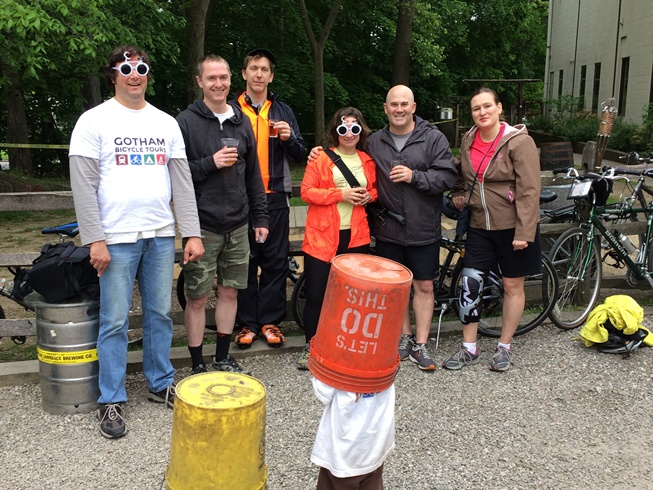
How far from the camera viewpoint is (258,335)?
195 inches

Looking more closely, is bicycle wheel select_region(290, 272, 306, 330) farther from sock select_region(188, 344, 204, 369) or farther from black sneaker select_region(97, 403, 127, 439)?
black sneaker select_region(97, 403, 127, 439)

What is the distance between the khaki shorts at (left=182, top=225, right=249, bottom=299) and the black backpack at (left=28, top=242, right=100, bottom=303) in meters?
0.57

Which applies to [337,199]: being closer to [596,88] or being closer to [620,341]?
[620,341]

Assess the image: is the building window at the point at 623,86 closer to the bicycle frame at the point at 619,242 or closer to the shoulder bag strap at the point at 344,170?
the bicycle frame at the point at 619,242

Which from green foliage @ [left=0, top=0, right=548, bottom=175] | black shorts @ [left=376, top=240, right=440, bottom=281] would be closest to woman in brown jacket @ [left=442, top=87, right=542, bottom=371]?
black shorts @ [left=376, top=240, right=440, bottom=281]

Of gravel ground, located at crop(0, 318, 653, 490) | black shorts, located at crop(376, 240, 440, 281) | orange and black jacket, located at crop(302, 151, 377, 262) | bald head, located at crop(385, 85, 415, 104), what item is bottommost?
gravel ground, located at crop(0, 318, 653, 490)

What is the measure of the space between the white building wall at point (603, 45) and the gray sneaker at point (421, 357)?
55.2 feet

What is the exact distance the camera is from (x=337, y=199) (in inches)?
166

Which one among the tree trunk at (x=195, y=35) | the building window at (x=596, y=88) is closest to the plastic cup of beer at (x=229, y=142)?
the tree trunk at (x=195, y=35)

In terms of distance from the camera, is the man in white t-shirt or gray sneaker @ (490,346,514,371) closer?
the man in white t-shirt

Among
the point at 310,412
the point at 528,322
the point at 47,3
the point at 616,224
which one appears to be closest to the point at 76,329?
the point at 310,412

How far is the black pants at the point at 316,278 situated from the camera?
A: 4328mm

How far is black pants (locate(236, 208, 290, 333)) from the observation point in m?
4.64

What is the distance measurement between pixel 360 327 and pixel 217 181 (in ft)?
6.41
